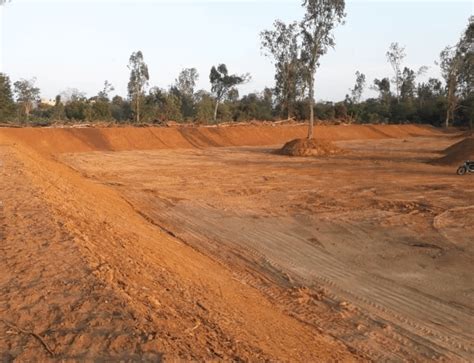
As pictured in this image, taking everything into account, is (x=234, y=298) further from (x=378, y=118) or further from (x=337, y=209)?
(x=378, y=118)

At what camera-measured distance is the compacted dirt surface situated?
381 centimetres

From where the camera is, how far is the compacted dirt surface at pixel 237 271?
12.5 ft

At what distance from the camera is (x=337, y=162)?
21484mm

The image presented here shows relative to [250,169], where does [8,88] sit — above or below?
above

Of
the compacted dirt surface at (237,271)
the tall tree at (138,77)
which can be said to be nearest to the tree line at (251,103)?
the tall tree at (138,77)

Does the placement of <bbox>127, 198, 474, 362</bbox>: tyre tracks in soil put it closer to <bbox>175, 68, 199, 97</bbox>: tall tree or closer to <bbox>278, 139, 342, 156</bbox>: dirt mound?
<bbox>278, 139, 342, 156</bbox>: dirt mound

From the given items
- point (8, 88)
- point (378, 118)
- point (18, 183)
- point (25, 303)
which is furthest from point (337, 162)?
point (378, 118)

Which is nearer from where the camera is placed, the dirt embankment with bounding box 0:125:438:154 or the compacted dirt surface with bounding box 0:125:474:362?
the compacted dirt surface with bounding box 0:125:474:362

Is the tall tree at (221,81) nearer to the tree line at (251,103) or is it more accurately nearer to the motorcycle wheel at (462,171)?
the tree line at (251,103)

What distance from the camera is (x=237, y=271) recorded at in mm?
6727

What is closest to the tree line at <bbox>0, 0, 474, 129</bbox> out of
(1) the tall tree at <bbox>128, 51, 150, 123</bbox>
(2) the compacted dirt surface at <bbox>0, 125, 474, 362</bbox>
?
(1) the tall tree at <bbox>128, 51, 150, 123</bbox>

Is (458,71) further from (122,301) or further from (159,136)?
(122,301)

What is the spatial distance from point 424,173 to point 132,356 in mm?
15871

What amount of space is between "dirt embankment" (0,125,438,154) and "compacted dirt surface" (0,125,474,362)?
13949 millimetres
